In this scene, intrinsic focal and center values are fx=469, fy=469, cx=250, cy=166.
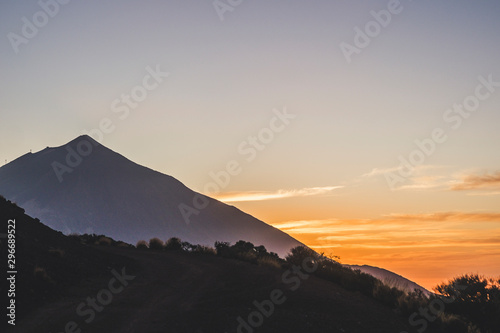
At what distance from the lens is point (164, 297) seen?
18.0 meters

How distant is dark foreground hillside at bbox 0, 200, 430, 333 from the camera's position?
47.5ft

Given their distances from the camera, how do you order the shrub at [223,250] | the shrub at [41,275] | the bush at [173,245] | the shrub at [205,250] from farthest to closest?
the bush at [173,245] → the shrub at [205,250] → the shrub at [223,250] → the shrub at [41,275]

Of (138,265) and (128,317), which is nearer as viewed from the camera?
(128,317)

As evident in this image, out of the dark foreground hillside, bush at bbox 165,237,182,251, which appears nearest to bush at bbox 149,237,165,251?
bush at bbox 165,237,182,251

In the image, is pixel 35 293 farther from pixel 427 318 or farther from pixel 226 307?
pixel 427 318

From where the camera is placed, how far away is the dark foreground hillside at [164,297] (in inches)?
570

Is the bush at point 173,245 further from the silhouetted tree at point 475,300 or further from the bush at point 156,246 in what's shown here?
the silhouetted tree at point 475,300

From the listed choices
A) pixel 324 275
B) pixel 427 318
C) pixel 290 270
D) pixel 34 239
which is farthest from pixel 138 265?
pixel 427 318

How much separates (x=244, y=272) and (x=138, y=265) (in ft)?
21.0

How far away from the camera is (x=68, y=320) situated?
14.7 m

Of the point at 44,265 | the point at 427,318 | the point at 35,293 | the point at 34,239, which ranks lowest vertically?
the point at 427,318

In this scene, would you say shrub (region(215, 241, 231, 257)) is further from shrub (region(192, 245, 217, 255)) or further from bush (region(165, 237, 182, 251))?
bush (region(165, 237, 182, 251))

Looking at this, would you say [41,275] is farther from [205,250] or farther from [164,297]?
[205,250]

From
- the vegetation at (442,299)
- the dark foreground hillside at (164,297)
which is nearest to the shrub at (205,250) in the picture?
the dark foreground hillside at (164,297)
